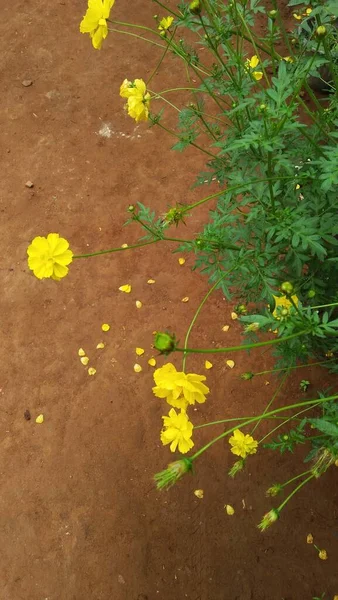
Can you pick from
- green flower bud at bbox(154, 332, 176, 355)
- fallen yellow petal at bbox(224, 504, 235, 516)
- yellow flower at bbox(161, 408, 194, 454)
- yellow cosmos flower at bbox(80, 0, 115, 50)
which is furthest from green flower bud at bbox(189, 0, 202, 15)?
fallen yellow petal at bbox(224, 504, 235, 516)

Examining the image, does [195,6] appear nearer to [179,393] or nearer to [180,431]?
[179,393]

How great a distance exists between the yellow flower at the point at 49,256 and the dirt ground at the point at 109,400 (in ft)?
4.53

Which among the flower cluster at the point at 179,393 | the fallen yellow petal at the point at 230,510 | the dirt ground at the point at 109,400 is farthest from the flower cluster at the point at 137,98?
the fallen yellow petal at the point at 230,510

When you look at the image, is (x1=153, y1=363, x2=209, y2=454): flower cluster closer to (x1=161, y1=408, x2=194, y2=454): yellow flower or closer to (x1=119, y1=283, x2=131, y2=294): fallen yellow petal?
(x1=161, y1=408, x2=194, y2=454): yellow flower

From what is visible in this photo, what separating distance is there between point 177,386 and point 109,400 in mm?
1533

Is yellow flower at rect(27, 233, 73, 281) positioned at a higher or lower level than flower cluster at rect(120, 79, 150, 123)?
lower

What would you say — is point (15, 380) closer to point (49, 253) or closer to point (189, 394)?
point (49, 253)

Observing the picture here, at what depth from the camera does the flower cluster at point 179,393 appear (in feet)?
4.48

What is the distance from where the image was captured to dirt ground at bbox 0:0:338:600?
94.2 inches

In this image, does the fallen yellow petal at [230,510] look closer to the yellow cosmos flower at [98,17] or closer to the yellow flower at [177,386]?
the yellow flower at [177,386]

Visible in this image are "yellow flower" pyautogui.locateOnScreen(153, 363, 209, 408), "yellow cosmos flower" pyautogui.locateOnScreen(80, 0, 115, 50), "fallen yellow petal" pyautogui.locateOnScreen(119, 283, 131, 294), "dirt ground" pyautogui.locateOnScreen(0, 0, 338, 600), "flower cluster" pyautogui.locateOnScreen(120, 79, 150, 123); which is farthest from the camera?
"fallen yellow petal" pyautogui.locateOnScreen(119, 283, 131, 294)

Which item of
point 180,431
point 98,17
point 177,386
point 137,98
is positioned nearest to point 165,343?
point 177,386

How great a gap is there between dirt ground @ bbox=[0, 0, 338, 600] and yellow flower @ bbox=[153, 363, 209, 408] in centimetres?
125

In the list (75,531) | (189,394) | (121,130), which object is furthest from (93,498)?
(121,130)
